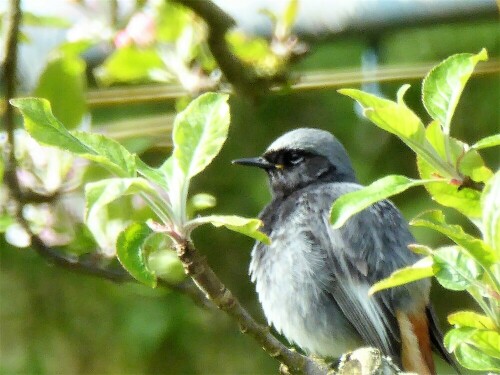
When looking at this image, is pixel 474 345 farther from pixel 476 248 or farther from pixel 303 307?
pixel 303 307

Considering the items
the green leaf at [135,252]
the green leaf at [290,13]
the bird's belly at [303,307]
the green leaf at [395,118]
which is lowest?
the bird's belly at [303,307]

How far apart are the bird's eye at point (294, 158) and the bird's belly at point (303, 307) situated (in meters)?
0.67

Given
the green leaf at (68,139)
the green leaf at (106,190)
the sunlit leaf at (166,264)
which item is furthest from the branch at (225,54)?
the green leaf at (106,190)

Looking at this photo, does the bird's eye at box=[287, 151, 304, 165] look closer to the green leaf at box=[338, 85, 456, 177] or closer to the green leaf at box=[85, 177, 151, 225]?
the green leaf at box=[338, 85, 456, 177]

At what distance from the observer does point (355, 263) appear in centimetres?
356

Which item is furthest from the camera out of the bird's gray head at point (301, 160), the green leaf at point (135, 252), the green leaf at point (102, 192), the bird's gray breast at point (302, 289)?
the bird's gray head at point (301, 160)

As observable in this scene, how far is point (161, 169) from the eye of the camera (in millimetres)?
1937

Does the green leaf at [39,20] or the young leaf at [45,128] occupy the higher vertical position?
the young leaf at [45,128]

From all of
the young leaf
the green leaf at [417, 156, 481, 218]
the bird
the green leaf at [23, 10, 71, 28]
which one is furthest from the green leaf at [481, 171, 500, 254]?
the green leaf at [23, 10, 71, 28]

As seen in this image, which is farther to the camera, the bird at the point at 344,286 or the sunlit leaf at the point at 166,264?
the bird at the point at 344,286

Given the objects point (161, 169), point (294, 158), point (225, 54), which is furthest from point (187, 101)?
point (161, 169)

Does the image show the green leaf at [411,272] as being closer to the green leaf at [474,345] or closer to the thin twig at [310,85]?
the green leaf at [474,345]

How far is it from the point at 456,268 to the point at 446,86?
37 cm

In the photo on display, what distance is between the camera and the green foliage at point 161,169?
70.7 inches
